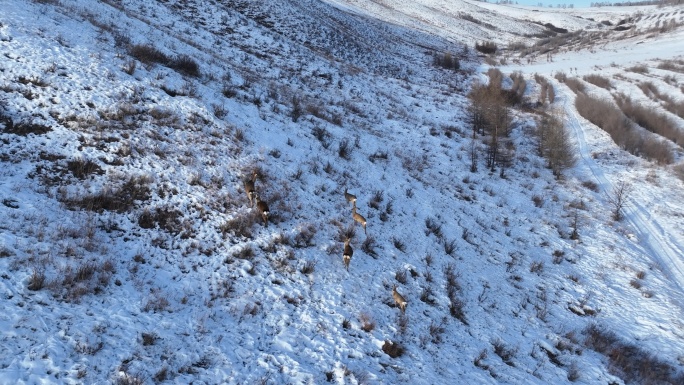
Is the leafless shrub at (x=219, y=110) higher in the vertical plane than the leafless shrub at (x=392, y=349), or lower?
higher

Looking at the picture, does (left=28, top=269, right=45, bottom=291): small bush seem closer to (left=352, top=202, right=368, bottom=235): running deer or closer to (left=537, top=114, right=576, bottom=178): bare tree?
(left=352, top=202, right=368, bottom=235): running deer

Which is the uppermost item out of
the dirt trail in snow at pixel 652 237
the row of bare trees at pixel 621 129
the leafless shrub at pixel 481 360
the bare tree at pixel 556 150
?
the row of bare trees at pixel 621 129

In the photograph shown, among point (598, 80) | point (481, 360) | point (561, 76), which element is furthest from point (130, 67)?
point (561, 76)

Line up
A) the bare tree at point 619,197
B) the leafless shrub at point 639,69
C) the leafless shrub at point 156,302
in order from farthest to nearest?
the leafless shrub at point 639,69, the bare tree at point 619,197, the leafless shrub at point 156,302

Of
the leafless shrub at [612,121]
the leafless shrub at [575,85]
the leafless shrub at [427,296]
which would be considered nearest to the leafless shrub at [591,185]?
the leafless shrub at [612,121]

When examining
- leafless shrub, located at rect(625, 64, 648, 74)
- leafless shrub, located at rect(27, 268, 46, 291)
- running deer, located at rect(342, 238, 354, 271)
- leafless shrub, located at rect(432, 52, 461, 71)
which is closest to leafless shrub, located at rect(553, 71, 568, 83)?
leafless shrub, located at rect(625, 64, 648, 74)

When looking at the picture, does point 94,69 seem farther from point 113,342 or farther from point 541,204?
point 541,204

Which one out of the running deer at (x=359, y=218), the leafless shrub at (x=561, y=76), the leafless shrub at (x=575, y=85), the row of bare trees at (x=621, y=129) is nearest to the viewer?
the running deer at (x=359, y=218)

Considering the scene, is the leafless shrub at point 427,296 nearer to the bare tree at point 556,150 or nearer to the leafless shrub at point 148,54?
the leafless shrub at point 148,54
